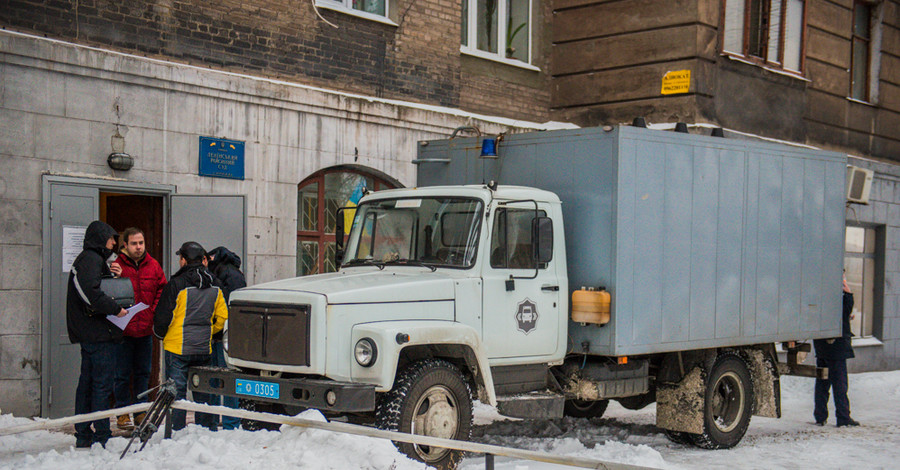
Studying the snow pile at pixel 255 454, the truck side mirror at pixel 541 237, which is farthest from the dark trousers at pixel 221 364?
the truck side mirror at pixel 541 237

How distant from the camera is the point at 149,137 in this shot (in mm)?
11320

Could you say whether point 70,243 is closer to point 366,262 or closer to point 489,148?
point 366,262

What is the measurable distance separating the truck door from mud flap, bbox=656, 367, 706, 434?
5.95 ft

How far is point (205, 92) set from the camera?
38.8ft

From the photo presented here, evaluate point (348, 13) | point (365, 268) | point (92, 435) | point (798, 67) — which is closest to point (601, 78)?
point (798, 67)

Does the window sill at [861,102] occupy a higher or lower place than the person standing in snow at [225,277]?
higher

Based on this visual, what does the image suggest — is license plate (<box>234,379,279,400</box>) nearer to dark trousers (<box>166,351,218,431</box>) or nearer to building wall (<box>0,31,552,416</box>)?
dark trousers (<box>166,351,218,431</box>)

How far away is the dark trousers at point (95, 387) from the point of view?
28.7 feet

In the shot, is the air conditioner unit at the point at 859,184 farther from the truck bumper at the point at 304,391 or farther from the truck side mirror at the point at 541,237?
the truck bumper at the point at 304,391

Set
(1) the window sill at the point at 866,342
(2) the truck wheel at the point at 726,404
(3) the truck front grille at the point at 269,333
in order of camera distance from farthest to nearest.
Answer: (1) the window sill at the point at 866,342, (2) the truck wheel at the point at 726,404, (3) the truck front grille at the point at 269,333

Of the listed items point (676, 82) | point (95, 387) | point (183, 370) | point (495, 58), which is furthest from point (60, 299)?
point (676, 82)

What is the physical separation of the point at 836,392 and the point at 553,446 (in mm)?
4483

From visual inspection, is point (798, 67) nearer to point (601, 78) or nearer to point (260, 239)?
point (601, 78)

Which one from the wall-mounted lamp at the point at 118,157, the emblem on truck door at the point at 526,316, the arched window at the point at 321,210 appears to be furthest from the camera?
the arched window at the point at 321,210
